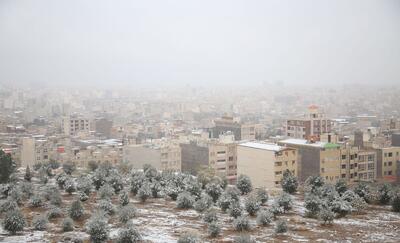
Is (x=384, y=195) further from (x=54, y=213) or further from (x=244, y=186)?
(x=54, y=213)

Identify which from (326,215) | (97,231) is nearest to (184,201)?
(326,215)

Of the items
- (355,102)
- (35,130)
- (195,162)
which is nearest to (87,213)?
(195,162)

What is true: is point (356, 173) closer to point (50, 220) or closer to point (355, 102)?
point (50, 220)

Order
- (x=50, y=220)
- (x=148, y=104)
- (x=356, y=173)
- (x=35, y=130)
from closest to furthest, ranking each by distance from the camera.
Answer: (x=50, y=220)
(x=356, y=173)
(x=35, y=130)
(x=148, y=104)

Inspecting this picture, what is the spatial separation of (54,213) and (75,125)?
58.0 feet

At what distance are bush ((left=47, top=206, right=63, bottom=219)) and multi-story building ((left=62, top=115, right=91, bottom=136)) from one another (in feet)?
52.6

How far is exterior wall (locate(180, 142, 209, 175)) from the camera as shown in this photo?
47.6 feet

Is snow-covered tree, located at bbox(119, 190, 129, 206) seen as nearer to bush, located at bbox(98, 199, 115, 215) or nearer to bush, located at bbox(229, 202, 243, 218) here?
bush, located at bbox(98, 199, 115, 215)

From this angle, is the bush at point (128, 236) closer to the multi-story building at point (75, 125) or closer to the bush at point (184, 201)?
the bush at point (184, 201)

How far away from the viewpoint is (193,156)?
49.8 feet

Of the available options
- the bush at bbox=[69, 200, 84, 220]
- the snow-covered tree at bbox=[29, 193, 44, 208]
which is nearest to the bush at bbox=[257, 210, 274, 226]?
the bush at bbox=[69, 200, 84, 220]

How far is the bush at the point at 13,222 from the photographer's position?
5012mm

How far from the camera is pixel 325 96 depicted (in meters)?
25.1

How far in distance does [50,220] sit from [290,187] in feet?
12.1
